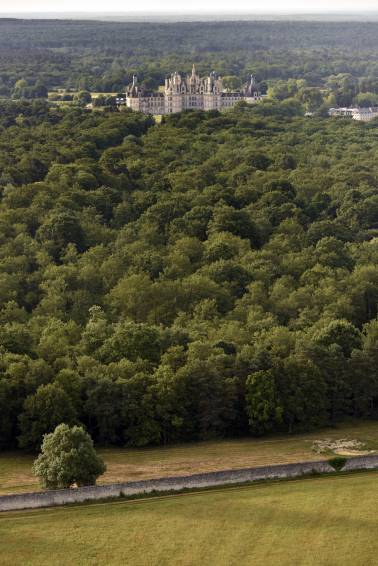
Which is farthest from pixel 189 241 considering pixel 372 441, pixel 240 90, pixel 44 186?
pixel 240 90

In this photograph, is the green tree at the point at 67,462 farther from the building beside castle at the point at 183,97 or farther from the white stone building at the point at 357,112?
the white stone building at the point at 357,112

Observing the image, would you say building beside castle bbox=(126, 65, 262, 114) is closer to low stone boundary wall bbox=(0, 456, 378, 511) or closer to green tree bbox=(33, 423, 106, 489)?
green tree bbox=(33, 423, 106, 489)

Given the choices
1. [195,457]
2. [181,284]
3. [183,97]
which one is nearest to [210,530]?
[195,457]

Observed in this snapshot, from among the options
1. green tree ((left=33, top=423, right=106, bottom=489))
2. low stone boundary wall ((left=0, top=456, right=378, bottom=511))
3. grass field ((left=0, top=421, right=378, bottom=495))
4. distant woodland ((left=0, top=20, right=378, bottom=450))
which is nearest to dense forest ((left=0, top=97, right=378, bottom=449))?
distant woodland ((left=0, top=20, right=378, bottom=450))

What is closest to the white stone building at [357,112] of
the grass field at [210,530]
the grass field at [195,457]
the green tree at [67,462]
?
the grass field at [195,457]

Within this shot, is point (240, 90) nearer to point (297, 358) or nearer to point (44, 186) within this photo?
point (44, 186)
